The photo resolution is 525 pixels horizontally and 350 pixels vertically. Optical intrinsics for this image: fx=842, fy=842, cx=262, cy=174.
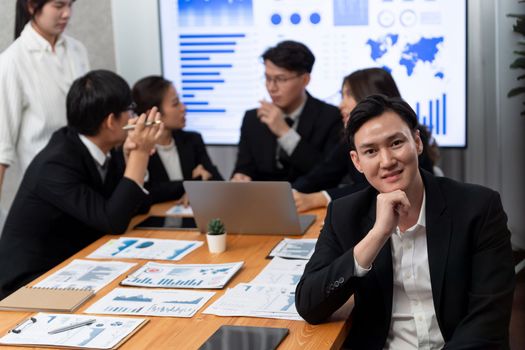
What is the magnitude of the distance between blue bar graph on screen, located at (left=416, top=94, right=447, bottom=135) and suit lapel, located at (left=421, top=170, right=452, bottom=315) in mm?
2463

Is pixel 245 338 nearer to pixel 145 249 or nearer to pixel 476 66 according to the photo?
pixel 145 249

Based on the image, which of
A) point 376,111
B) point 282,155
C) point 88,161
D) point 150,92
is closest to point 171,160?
point 150,92

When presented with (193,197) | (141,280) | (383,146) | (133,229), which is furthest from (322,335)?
(133,229)

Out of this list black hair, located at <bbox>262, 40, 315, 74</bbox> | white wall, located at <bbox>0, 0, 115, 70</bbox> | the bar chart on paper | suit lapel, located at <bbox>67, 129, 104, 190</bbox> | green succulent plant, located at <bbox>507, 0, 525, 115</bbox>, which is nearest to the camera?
the bar chart on paper

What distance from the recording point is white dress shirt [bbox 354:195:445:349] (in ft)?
7.09

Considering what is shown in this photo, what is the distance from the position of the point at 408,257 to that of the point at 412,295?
0.32 feet

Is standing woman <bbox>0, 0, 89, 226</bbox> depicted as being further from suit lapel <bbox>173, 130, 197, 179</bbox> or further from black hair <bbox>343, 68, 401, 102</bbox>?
black hair <bbox>343, 68, 401, 102</bbox>

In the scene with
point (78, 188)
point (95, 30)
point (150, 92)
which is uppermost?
point (95, 30)

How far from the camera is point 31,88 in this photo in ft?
12.7

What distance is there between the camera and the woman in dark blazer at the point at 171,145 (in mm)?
3924

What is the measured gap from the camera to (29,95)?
3869 mm

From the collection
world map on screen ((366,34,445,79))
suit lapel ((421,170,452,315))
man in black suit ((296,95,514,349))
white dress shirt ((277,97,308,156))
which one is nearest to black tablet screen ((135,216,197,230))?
white dress shirt ((277,97,308,156))

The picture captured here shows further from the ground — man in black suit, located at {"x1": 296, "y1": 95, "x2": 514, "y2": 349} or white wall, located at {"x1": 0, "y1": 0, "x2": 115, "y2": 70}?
white wall, located at {"x1": 0, "y1": 0, "x2": 115, "y2": 70}

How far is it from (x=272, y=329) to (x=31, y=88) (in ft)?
7.31
